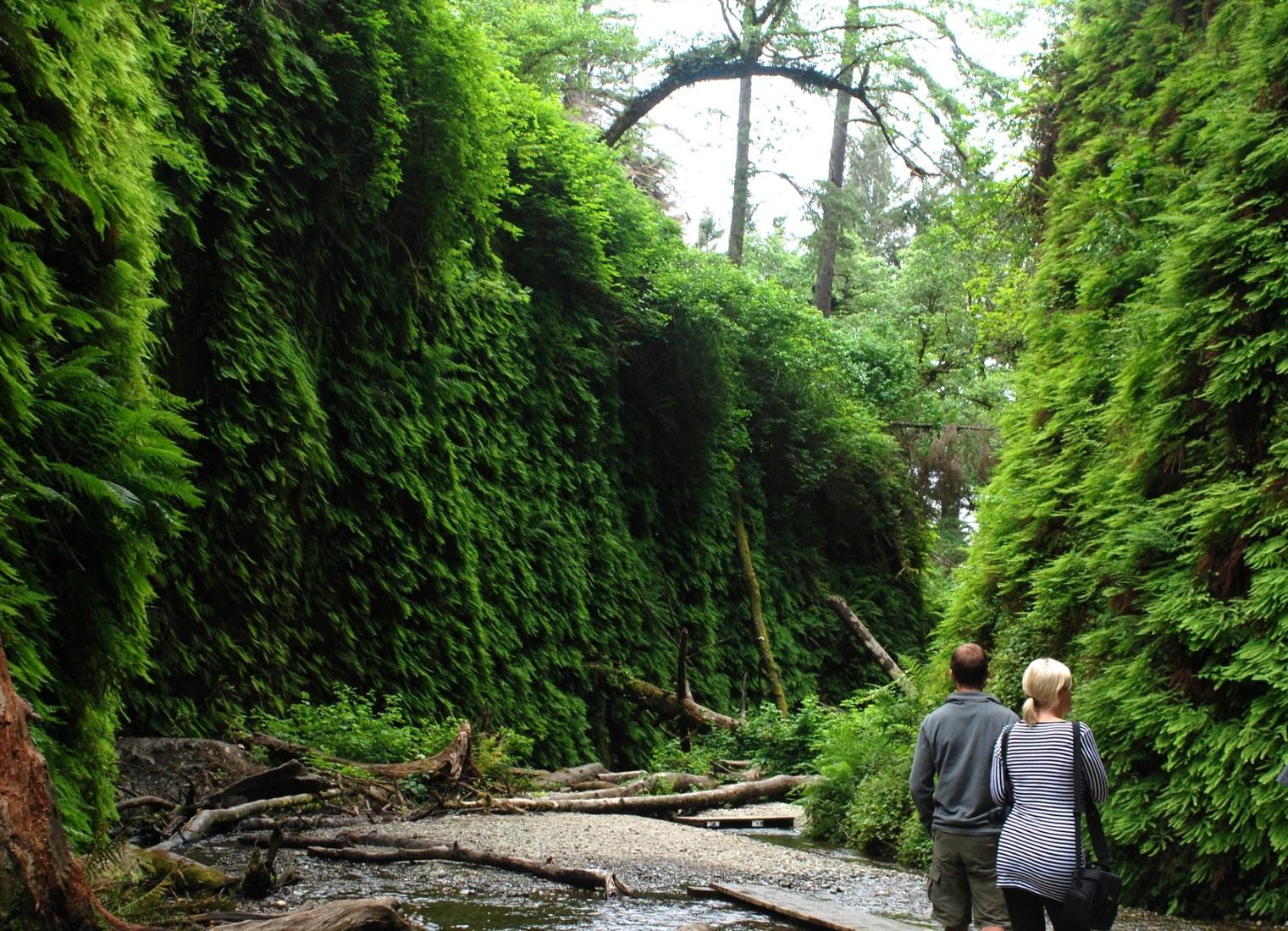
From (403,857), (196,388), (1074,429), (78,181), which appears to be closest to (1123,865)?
(1074,429)

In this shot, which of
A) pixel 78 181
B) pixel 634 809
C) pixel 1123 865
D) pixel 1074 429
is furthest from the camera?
pixel 634 809

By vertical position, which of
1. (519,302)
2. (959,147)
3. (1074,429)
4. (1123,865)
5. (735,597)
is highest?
(959,147)

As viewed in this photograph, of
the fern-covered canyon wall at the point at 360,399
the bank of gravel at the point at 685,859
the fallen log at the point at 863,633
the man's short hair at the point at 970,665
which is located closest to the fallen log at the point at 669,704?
the fern-covered canyon wall at the point at 360,399

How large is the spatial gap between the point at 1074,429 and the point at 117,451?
7.76 m

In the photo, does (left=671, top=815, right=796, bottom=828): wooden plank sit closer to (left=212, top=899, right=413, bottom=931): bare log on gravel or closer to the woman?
(left=212, top=899, right=413, bottom=931): bare log on gravel

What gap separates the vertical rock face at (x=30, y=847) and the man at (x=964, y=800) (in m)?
3.30

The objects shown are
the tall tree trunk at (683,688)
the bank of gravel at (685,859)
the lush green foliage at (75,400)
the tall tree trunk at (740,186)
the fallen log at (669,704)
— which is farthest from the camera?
the tall tree trunk at (740,186)

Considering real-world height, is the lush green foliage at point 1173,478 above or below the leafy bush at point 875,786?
above

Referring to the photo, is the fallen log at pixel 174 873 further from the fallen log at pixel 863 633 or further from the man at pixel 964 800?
the fallen log at pixel 863 633

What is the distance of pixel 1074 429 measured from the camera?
927 centimetres

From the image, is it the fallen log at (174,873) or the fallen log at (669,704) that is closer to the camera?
the fallen log at (174,873)

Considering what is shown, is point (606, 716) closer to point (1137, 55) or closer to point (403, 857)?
point (403, 857)

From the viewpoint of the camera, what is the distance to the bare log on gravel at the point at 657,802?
9891mm

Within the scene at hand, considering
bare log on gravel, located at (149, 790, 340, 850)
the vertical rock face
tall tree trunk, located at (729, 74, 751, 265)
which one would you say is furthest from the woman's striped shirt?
tall tree trunk, located at (729, 74, 751, 265)
